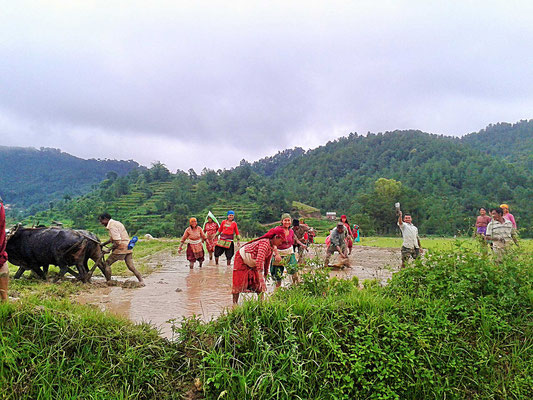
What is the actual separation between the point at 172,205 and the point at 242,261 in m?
47.8

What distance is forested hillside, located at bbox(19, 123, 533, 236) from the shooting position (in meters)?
45.5

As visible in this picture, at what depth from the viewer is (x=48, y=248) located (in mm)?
8266

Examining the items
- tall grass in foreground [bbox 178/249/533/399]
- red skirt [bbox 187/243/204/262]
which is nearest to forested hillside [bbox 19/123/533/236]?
red skirt [bbox 187/243/204/262]

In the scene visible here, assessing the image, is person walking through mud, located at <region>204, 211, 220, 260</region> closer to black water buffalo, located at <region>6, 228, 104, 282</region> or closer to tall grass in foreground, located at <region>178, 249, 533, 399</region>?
black water buffalo, located at <region>6, 228, 104, 282</region>

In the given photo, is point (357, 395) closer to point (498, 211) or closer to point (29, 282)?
point (498, 211)

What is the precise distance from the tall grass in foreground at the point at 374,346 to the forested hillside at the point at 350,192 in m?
34.6

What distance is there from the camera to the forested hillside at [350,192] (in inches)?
1791

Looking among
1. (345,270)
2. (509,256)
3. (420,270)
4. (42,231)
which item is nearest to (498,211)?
(509,256)

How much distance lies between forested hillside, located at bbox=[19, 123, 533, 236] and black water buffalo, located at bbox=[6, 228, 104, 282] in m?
30.1

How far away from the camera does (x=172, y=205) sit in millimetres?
51875

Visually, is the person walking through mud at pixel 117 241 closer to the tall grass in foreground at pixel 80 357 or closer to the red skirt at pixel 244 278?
the red skirt at pixel 244 278

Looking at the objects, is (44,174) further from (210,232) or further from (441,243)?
(441,243)

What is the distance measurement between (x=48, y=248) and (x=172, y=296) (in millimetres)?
3064

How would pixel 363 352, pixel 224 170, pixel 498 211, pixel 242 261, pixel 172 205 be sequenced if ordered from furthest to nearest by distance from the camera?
pixel 224 170 → pixel 172 205 → pixel 498 211 → pixel 242 261 → pixel 363 352
